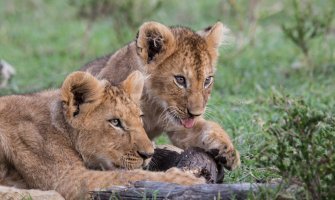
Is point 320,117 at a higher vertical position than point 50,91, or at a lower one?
lower

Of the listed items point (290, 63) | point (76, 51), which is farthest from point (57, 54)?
point (290, 63)

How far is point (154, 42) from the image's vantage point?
23.4 ft

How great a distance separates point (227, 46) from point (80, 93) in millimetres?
6121

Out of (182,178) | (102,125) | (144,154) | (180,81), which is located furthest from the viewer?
(180,81)

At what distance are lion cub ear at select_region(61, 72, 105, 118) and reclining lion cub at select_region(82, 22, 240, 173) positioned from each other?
1.00 meters

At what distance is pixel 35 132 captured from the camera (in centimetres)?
600

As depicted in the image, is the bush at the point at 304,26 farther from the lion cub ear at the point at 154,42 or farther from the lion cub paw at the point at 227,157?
the lion cub paw at the point at 227,157

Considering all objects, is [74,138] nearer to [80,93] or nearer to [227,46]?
[80,93]

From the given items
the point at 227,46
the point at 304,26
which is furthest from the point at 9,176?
the point at 227,46

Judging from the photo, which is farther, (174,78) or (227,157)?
(174,78)

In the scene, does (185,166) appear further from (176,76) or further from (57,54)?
(57,54)

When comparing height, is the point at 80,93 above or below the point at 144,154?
above

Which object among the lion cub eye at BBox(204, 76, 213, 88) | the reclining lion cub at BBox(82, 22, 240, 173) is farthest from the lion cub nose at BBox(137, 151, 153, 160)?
the lion cub eye at BBox(204, 76, 213, 88)

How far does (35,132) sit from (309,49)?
6.13 m
